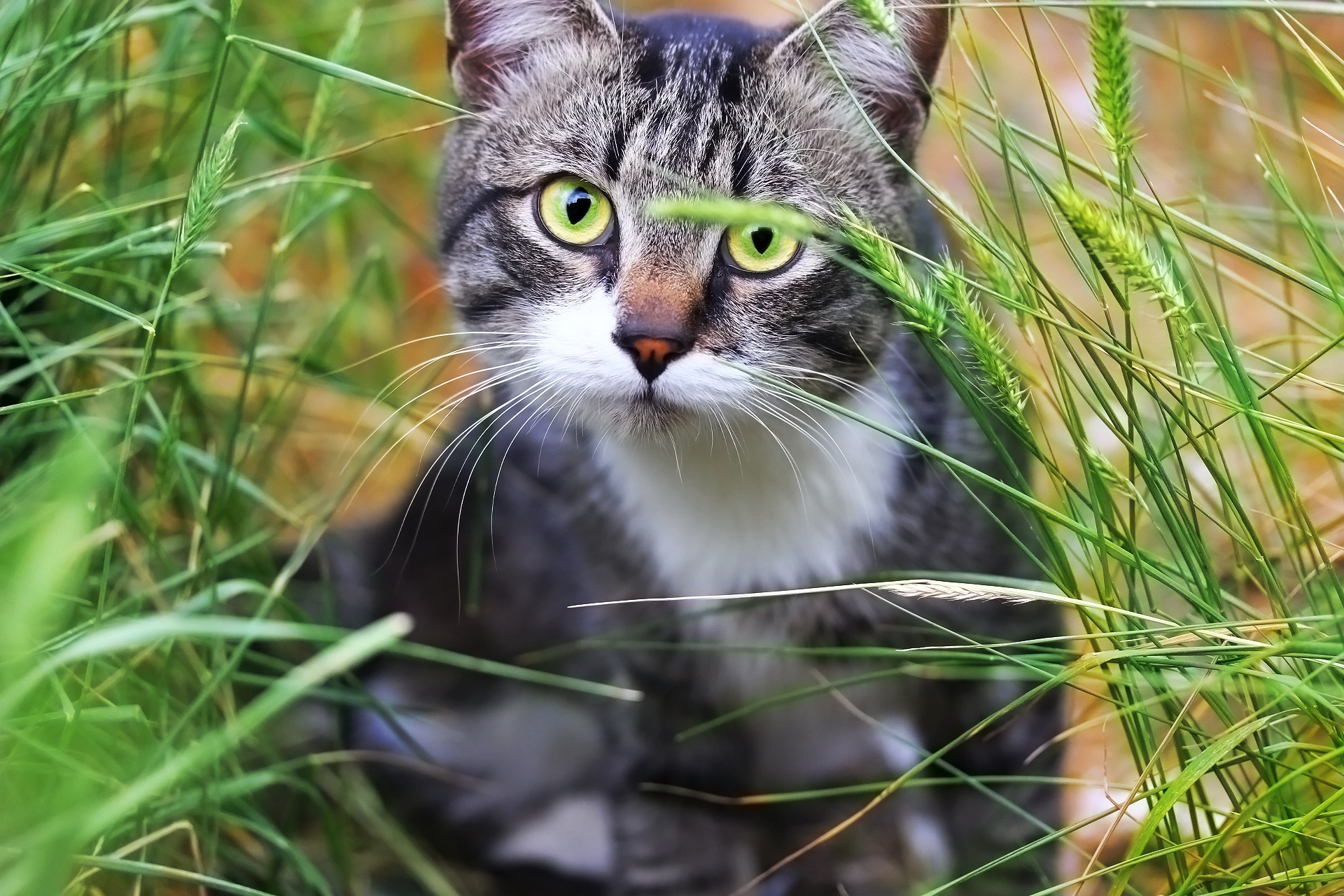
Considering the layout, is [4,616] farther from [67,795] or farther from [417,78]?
[417,78]

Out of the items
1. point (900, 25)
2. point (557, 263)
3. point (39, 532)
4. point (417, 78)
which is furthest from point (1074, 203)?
point (417, 78)

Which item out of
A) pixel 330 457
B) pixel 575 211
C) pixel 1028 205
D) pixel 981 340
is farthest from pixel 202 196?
pixel 1028 205

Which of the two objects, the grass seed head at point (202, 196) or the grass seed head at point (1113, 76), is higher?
the grass seed head at point (1113, 76)

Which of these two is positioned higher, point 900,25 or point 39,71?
point 900,25

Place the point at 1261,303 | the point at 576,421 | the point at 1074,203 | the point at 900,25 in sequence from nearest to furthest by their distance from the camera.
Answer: the point at 1074,203 < the point at 900,25 < the point at 576,421 < the point at 1261,303

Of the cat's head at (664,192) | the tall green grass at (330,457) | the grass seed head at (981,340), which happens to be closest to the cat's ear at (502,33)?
the cat's head at (664,192)

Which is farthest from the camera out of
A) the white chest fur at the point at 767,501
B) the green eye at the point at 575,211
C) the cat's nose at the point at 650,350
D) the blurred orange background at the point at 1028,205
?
the blurred orange background at the point at 1028,205

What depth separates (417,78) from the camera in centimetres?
281

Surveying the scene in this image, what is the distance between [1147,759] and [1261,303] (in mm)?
1761

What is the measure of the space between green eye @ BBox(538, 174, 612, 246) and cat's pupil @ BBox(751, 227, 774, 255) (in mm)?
169

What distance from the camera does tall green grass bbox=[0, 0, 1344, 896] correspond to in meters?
0.97

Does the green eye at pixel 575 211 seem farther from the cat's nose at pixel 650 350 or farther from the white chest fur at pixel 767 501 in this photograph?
the white chest fur at pixel 767 501

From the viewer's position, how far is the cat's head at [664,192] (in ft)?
4.00

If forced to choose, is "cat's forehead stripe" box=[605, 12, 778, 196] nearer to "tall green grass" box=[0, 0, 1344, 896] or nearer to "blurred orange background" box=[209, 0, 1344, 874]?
"tall green grass" box=[0, 0, 1344, 896]
